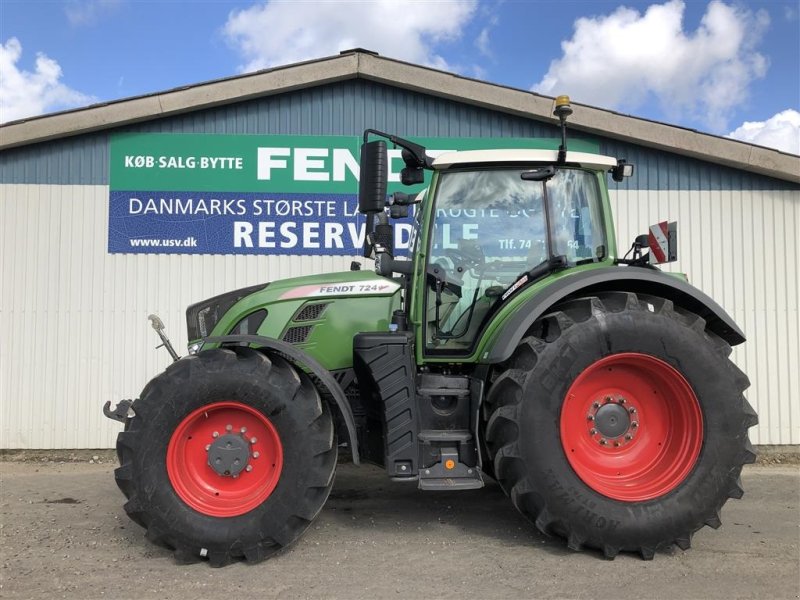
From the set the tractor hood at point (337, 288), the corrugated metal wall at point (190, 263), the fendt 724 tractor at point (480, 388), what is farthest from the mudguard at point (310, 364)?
the corrugated metal wall at point (190, 263)

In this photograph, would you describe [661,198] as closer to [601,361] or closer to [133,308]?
[601,361]

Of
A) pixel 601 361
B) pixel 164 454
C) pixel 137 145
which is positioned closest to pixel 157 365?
pixel 137 145

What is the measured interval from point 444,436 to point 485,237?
1.32 metres

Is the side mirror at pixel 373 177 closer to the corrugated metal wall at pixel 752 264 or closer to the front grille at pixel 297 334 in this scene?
the front grille at pixel 297 334

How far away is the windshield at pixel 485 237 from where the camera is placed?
12.3ft

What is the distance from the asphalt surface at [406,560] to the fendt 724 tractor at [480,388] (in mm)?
189

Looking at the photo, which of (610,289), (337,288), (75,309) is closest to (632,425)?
(610,289)

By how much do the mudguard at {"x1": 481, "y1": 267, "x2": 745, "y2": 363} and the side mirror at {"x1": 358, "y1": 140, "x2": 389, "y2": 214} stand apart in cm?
105

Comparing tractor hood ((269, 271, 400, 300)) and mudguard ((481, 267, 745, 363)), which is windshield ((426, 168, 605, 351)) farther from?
tractor hood ((269, 271, 400, 300))

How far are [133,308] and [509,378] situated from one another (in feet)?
15.3

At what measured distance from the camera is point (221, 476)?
3383mm

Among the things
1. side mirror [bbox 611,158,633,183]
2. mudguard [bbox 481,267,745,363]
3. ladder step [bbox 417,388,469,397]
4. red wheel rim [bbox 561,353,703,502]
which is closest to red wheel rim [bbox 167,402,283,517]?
ladder step [bbox 417,388,469,397]

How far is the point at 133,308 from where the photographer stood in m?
6.27

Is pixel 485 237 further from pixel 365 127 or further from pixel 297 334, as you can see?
pixel 365 127
